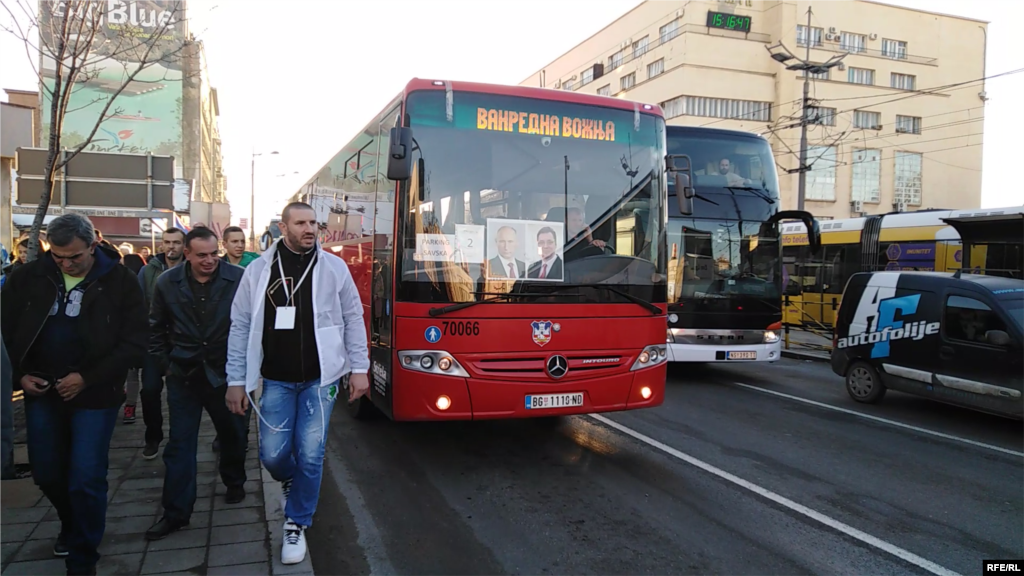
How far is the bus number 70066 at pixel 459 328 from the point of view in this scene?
17.9ft

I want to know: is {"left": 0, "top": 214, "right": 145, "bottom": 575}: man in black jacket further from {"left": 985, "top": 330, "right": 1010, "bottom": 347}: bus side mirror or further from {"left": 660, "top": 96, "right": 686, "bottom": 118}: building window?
{"left": 660, "top": 96, "right": 686, "bottom": 118}: building window

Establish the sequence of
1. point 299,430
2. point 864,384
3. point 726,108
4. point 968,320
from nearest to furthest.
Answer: point 299,430
point 968,320
point 864,384
point 726,108

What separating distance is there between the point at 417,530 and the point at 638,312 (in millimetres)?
2711

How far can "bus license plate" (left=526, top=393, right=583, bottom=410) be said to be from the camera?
5609mm

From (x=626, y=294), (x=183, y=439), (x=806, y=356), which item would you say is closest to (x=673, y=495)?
(x=626, y=294)

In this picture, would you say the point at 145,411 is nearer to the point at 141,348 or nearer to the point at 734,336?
the point at 141,348

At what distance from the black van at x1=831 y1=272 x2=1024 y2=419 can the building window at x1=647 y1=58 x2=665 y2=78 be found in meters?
38.8

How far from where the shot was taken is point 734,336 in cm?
1060

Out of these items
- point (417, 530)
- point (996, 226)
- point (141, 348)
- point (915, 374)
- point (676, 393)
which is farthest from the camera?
point (996, 226)

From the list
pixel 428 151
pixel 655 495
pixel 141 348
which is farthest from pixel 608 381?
pixel 141 348

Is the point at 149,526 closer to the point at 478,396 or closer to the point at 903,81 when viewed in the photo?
the point at 478,396

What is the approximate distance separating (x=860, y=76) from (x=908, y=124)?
4.79 meters

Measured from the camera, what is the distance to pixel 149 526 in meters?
4.28

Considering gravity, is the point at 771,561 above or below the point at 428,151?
below
